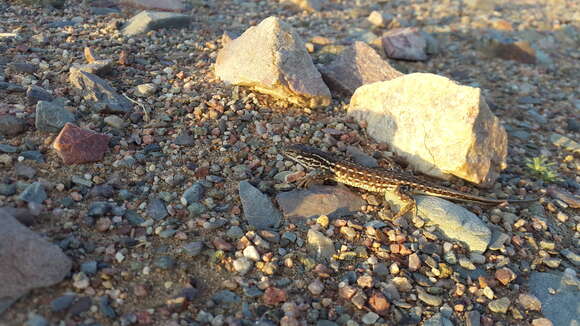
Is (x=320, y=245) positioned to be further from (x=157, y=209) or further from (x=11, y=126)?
(x=11, y=126)

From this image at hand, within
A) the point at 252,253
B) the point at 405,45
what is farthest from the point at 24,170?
the point at 405,45

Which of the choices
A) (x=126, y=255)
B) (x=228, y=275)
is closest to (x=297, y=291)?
(x=228, y=275)

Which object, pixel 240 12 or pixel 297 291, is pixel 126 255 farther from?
pixel 240 12

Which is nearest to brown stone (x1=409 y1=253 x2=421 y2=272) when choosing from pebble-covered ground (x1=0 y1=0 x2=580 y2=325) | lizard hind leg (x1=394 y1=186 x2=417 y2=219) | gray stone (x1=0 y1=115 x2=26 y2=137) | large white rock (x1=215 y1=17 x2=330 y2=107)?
pebble-covered ground (x1=0 y1=0 x2=580 y2=325)

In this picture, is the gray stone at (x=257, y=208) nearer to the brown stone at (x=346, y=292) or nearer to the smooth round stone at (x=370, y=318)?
the brown stone at (x=346, y=292)

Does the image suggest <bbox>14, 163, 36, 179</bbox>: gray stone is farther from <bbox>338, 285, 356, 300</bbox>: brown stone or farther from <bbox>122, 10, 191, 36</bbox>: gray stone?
<bbox>122, 10, 191, 36</bbox>: gray stone

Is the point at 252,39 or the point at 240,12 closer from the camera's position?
the point at 252,39
